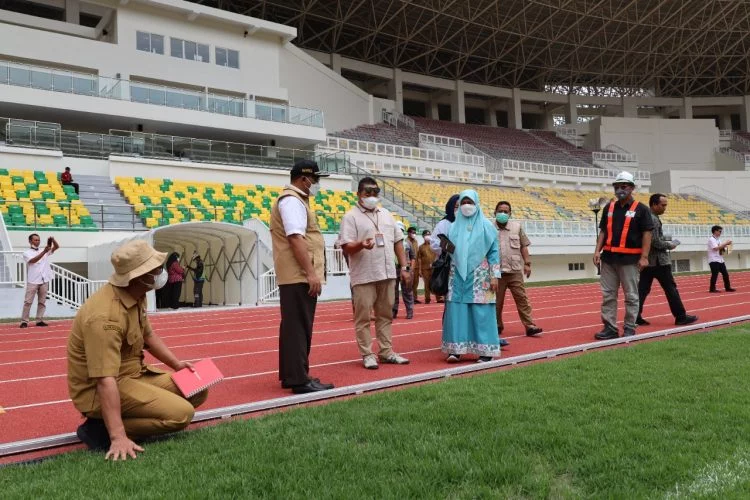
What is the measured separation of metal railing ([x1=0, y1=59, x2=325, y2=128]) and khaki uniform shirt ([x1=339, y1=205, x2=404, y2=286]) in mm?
23720

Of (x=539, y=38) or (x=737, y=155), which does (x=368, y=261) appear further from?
(x=737, y=155)

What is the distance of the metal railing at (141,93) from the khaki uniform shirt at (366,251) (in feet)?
77.8

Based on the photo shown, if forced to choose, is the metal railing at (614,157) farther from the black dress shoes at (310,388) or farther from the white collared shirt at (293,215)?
the black dress shoes at (310,388)

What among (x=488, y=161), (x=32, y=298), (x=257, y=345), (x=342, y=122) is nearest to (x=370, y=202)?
(x=257, y=345)

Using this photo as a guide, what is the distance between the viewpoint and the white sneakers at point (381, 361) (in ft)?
21.7

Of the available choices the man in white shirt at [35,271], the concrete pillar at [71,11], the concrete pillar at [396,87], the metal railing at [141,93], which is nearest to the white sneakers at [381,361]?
the man in white shirt at [35,271]

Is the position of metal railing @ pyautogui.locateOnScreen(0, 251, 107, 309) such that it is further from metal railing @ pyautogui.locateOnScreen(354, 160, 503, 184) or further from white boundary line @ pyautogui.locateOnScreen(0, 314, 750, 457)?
metal railing @ pyautogui.locateOnScreen(354, 160, 503, 184)

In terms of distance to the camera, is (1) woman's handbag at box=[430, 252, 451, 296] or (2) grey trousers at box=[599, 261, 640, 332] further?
(2) grey trousers at box=[599, 261, 640, 332]

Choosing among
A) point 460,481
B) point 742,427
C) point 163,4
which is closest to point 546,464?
point 460,481

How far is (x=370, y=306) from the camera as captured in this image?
659 cm

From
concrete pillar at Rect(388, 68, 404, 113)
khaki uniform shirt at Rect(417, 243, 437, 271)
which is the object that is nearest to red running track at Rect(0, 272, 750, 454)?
khaki uniform shirt at Rect(417, 243, 437, 271)

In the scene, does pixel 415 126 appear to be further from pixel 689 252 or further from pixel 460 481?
pixel 460 481

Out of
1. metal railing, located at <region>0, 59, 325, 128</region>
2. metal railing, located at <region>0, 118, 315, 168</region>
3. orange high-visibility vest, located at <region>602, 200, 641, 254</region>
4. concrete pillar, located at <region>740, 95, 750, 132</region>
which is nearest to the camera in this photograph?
orange high-visibility vest, located at <region>602, 200, 641, 254</region>

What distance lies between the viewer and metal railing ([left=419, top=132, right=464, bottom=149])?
4594 cm
